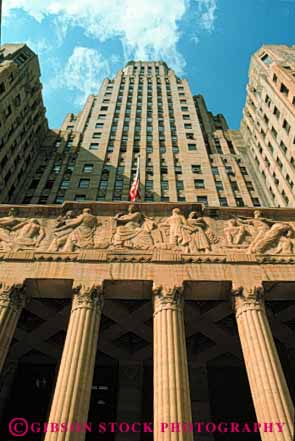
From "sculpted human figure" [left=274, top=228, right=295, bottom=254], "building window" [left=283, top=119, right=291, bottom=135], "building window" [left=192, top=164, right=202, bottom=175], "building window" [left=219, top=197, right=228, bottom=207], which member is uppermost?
"building window" [left=283, top=119, right=291, bottom=135]

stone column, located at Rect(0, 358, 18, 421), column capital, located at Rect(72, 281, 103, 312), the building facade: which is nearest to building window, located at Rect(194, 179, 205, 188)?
the building facade

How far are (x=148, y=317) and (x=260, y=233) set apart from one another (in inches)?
333

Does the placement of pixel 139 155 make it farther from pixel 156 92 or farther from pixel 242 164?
pixel 156 92

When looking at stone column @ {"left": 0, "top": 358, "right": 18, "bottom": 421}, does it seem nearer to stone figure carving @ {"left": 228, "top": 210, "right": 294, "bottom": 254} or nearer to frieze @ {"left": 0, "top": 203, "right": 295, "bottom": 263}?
frieze @ {"left": 0, "top": 203, "right": 295, "bottom": 263}

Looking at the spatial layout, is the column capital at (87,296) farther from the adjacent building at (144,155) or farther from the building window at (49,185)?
the building window at (49,185)

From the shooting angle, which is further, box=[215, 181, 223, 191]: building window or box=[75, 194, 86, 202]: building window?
box=[215, 181, 223, 191]: building window

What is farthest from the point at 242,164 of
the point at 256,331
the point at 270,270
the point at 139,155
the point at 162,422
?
the point at 162,422

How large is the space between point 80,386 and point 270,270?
11.1 meters

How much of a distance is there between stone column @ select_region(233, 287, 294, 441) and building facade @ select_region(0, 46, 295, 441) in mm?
49

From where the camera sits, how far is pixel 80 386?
13.7 meters

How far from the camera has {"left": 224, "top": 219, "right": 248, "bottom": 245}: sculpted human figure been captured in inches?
788

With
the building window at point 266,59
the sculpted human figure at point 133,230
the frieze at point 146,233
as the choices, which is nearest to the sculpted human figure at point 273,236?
the frieze at point 146,233

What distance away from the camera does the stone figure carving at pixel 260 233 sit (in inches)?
774

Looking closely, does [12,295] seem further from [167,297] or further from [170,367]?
[170,367]
